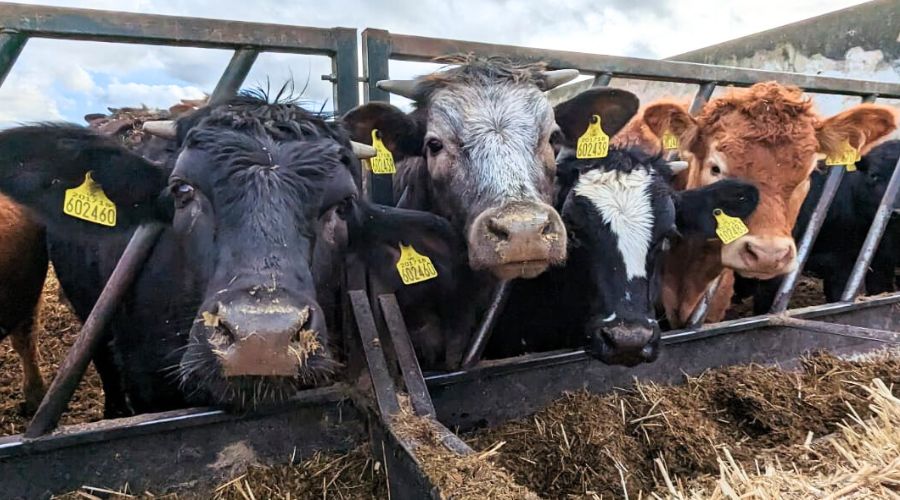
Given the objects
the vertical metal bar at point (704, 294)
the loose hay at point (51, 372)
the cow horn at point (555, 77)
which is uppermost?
the cow horn at point (555, 77)

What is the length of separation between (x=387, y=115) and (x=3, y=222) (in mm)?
2485

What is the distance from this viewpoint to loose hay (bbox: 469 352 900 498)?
2518mm

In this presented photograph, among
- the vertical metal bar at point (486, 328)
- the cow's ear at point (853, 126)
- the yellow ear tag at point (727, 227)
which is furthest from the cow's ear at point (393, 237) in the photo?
the cow's ear at point (853, 126)

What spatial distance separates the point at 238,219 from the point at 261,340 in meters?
0.52

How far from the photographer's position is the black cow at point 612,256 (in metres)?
2.91

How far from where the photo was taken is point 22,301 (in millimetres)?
3943

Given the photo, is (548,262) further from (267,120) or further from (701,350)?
(701,350)

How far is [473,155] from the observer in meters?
2.95

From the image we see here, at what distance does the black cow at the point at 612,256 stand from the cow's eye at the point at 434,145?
30.0 inches

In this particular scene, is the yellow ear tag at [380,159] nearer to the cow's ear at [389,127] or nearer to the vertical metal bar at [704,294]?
the cow's ear at [389,127]

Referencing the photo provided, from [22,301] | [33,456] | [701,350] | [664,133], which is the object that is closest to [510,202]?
[701,350]

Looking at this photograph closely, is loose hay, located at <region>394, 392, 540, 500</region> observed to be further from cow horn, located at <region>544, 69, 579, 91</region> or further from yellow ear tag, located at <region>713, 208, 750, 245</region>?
yellow ear tag, located at <region>713, 208, 750, 245</region>

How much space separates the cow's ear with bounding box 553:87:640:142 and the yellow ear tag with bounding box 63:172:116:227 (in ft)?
7.89

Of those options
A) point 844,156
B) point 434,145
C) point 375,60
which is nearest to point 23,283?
point 375,60
